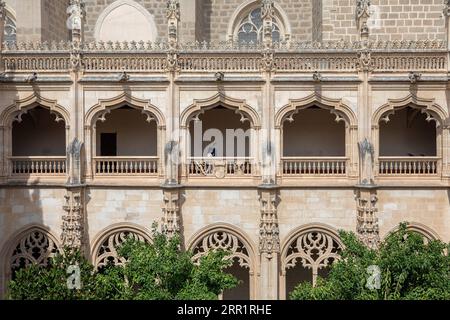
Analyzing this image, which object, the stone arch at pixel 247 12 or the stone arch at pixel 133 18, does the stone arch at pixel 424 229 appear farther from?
the stone arch at pixel 133 18

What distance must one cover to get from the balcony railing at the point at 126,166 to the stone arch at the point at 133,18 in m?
7.26

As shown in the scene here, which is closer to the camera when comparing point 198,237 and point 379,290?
point 379,290

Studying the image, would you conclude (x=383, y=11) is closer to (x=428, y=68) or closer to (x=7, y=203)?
(x=428, y=68)

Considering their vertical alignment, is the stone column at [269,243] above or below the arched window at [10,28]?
below

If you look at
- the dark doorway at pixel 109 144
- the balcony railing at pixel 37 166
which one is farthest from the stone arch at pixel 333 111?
the balcony railing at pixel 37 166

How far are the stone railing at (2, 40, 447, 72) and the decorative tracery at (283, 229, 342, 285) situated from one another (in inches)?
212

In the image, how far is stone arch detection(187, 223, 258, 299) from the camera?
16547 mm

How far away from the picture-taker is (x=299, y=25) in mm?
22500

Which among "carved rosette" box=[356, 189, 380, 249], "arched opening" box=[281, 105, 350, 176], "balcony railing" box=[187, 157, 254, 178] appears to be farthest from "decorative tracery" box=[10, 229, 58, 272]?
"carved rosette" box=[356, 189, 380, 249]

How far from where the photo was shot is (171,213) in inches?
643

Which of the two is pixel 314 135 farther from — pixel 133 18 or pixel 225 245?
pixel 133 18

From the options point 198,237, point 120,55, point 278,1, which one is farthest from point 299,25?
point 198,237

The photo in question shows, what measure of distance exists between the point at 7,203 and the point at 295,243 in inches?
378

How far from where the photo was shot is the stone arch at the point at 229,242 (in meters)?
16.5
